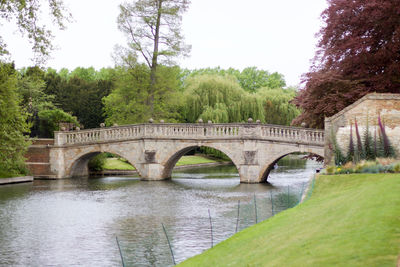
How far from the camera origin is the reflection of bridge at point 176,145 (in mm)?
24438

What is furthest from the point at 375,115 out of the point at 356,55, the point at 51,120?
the point at 51,120

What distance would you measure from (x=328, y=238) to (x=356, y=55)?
14875 millimetres

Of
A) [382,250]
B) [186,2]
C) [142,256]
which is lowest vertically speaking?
[142,256]

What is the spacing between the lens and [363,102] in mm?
16172

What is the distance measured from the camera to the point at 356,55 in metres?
20.3

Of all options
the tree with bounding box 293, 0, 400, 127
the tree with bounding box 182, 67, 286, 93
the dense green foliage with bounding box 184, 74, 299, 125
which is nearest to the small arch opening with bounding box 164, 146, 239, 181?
the dense green foliage with bounding box 184, 74, 299, 125

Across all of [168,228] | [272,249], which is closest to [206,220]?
[168,228]

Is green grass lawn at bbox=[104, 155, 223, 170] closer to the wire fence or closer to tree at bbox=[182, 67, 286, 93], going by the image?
the wire fence

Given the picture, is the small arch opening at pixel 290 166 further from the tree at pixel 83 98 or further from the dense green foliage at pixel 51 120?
the tree at pixel 83 98

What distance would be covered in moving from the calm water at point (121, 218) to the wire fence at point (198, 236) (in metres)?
0.02

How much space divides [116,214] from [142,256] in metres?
5.92

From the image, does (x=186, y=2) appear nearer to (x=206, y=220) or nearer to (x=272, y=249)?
(x=206, y=220)

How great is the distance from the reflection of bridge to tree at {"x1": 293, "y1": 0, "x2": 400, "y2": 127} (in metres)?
3.15

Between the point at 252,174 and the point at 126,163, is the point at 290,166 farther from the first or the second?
the point at 252,174
